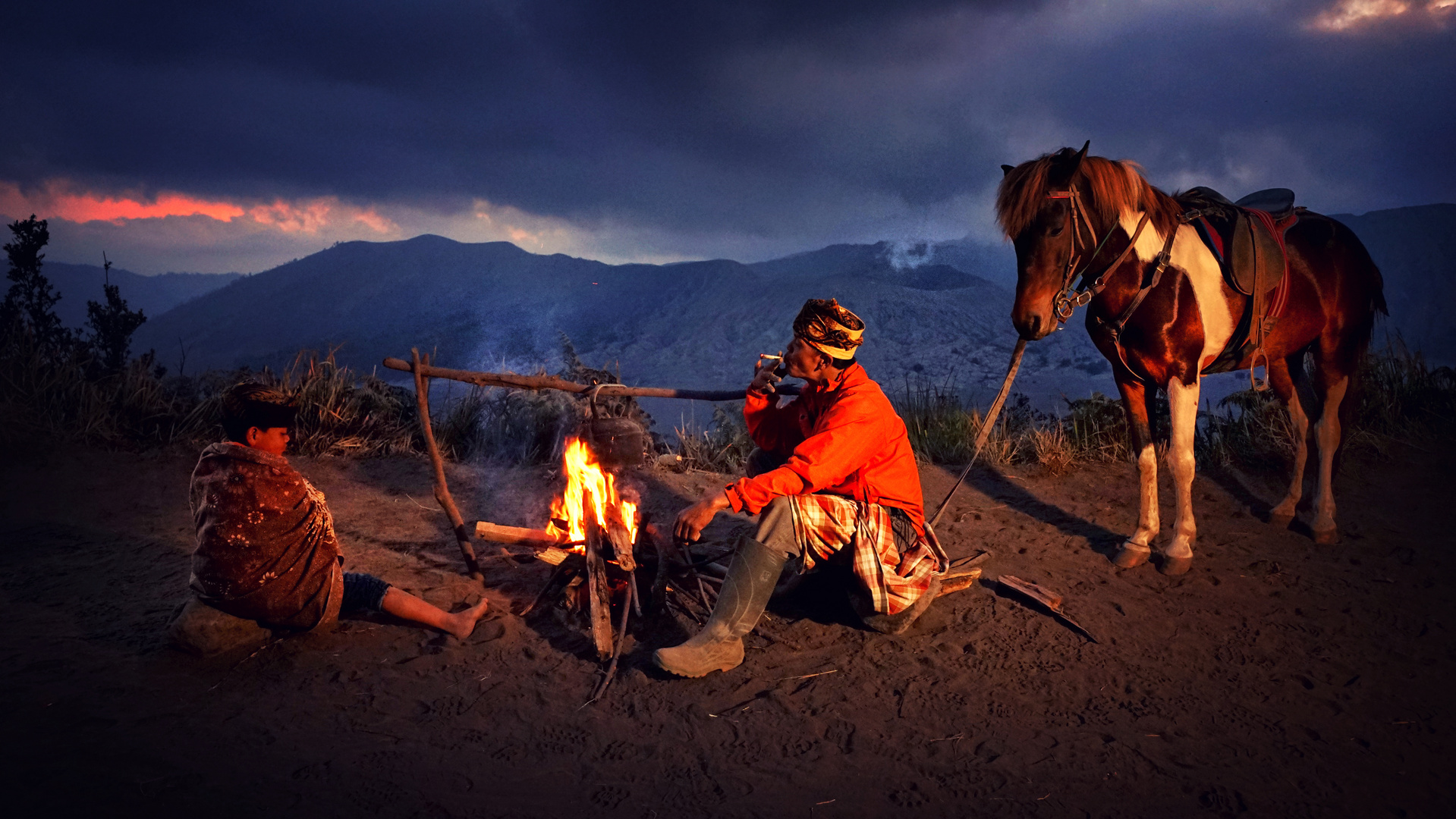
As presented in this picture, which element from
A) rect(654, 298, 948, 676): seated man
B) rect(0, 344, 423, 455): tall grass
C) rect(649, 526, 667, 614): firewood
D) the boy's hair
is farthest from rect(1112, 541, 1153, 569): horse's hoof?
rect(0, 344, 423, 455): tall grass

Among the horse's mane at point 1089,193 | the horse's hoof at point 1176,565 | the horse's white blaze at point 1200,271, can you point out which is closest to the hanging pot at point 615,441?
the horse's mane at point 1089,193

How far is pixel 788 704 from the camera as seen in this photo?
3.10 m

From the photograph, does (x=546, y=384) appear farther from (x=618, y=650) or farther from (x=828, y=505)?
(x=828, y=505)

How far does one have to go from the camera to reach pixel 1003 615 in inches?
155

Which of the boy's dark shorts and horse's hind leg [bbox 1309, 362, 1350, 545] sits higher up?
horse's hind leg [bbox 1309, 362, 1350, 545]

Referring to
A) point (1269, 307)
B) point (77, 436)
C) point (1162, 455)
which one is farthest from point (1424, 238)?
point (77, 436)

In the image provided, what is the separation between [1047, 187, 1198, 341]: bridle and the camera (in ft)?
13.6

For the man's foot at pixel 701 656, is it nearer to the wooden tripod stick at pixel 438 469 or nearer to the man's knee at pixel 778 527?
the man's knee at pixel 778 527

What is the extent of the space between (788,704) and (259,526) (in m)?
2.51

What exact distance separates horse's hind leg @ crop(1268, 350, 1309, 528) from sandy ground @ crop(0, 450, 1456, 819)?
1.97 ft

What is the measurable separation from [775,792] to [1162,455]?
5.44 meters

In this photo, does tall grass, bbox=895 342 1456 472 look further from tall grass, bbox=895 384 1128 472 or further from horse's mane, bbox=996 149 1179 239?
horse's mane, bbox=996 149 1179 239

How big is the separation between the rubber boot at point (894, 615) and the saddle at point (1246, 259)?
8.82 ft

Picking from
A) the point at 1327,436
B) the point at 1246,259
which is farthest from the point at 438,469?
the point at 1327,436
